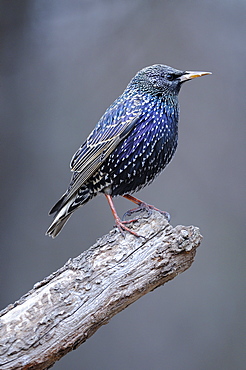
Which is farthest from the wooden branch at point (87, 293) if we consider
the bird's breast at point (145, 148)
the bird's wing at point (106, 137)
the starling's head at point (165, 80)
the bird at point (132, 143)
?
the starling's head at point (165, 80)

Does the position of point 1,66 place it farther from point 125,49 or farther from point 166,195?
point 166,195

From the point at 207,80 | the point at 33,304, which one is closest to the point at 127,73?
the point at 207,80

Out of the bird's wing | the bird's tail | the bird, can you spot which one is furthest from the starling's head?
the bird's tail

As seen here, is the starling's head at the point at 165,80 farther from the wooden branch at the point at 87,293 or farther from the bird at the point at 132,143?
the wooden branch at the point at 87,293

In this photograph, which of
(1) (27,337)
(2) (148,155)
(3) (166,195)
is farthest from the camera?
(3) (166,195)

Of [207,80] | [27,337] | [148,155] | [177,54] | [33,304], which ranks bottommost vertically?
[27,337]

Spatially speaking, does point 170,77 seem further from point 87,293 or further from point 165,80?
point 87,293
